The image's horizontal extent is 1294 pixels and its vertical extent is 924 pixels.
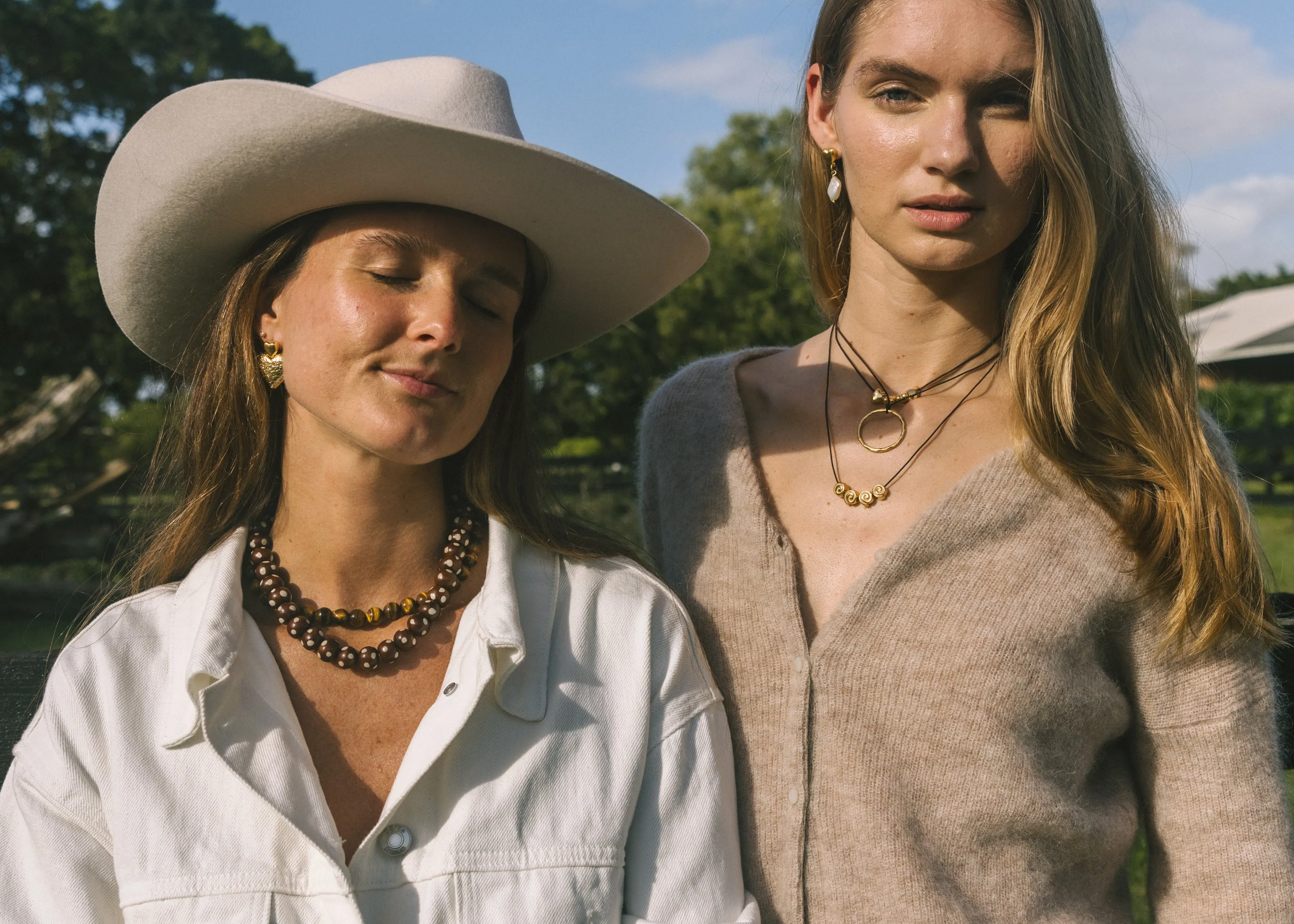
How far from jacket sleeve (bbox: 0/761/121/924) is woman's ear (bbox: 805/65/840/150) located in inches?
80.0

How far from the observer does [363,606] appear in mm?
2213

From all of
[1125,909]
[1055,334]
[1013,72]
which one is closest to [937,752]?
[1125,909]

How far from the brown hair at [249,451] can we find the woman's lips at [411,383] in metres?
0.32

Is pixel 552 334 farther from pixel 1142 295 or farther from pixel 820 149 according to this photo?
pixel 1142 295

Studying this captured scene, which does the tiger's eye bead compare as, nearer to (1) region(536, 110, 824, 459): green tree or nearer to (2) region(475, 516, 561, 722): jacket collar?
(2) region(475, 516, 561, 722): jacket collar

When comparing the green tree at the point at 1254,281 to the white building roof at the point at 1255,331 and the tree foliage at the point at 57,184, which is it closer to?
the white building roof at the point at 1255,331

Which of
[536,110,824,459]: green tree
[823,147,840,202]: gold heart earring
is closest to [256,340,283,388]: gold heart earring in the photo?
[823,147,840,202]: gold heart earring

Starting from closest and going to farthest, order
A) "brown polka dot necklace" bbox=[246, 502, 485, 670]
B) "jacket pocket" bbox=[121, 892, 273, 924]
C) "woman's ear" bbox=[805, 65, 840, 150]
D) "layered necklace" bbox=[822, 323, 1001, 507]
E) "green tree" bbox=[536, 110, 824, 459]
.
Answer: "jacket pocket" bbox=[121, 892, 273, 924] < "brown polka dot necklace" bbox=[246, 502, 485, 670] < "layered necklace" bbox=[822, 323, 1001, 507] < "woman's ear" bbox=[805, 65, 840, 150] < "green tree" bbox=[536, 110, 824, 459]

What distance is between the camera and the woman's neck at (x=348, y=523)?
219 centimetres

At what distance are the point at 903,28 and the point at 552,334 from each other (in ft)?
3.26

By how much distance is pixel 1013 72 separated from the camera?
7.34ft

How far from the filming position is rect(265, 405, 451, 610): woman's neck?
7.17ft

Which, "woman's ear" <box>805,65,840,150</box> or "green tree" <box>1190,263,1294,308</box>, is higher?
"green tree" <box>1190,263,1294,308</box>

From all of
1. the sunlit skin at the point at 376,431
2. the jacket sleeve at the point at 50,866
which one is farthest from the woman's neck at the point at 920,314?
the jacket sleeve at the point at 50,866
